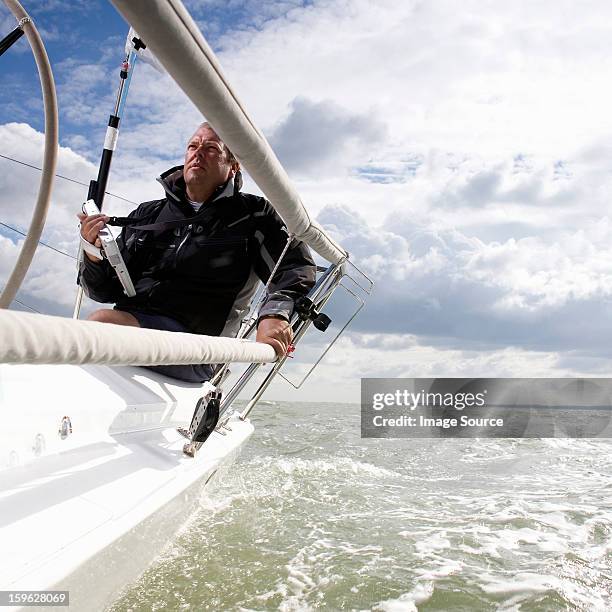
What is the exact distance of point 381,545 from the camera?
2115mm

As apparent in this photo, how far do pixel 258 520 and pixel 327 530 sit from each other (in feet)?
0.89

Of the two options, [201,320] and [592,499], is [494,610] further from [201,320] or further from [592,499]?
[592,499]

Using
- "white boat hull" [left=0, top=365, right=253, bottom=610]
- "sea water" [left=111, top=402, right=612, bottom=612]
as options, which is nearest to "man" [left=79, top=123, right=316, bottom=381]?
"white boat hull" [left=0, top=365, right=253, bottom=610]

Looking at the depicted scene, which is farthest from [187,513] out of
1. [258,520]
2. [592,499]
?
[592,499]

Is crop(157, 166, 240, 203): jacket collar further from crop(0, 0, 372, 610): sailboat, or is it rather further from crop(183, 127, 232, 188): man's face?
crop(0, 0, 372, 610): sailboat

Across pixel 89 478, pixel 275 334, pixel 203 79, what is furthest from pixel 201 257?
pixel 203 79

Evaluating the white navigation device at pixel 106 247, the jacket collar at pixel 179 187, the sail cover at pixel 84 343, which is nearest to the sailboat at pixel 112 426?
the sail cover at pixel 84 343

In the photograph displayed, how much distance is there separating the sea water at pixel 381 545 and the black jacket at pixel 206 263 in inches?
27.1

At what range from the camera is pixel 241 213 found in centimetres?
237

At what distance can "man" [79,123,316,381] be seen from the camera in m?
2.30

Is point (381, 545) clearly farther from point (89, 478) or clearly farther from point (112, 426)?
point (89, 478)

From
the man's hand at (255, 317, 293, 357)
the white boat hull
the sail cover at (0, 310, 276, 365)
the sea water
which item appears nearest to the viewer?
the sail cover at (0, 310, 276, 365)

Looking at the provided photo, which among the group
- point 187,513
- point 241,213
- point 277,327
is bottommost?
A: point 187,513

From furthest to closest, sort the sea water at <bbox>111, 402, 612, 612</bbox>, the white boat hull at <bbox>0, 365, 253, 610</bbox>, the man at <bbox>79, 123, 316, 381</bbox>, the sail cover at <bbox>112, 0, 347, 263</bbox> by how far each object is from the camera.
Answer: the man at <bbox>79, 123, 316, 381</bbox>, the sea water at <bbox>111, 402, 612, 612</bbox>, the white boat hull at <bbox>0, 365, 253, 610</bbox>, the sail cover at <bbox>112, 0, 347, 263</bbox>
